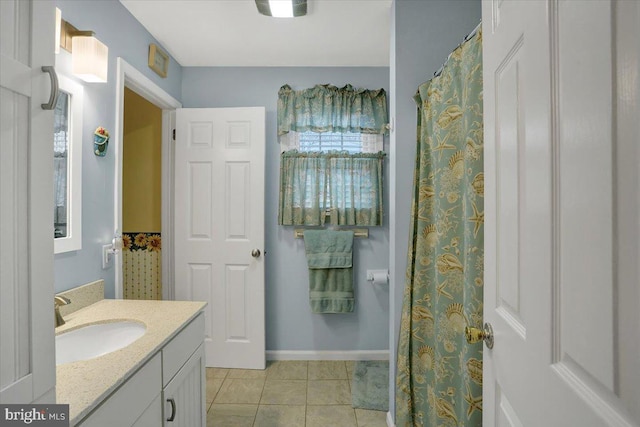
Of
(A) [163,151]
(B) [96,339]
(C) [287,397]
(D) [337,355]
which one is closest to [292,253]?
(D) [337,355]

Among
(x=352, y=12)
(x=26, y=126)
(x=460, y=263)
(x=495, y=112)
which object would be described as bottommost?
(x=460, y=263)

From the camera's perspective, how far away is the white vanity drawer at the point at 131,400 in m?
0.80

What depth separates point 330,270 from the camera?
2.59m

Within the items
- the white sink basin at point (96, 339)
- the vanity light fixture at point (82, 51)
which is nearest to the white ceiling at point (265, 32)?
the vanity light fixture at point (82, 51)

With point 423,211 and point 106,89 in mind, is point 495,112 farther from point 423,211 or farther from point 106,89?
point 106,89

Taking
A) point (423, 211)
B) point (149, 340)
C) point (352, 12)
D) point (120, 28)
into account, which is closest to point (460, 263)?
point (423, 211)

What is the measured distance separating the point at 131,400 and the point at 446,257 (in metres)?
1.21

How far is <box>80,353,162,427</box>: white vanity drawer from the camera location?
797 millimetres

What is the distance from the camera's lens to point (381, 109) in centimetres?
258

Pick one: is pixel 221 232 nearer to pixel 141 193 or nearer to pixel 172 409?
pixel 141 193

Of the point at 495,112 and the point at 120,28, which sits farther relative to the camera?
the point at 120,28

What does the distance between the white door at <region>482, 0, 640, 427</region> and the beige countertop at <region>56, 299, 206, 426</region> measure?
0.99 m

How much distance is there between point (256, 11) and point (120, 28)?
2.61 ft

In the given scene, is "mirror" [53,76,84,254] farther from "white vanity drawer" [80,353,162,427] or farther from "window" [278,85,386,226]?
"window" [278,85,386,226]
